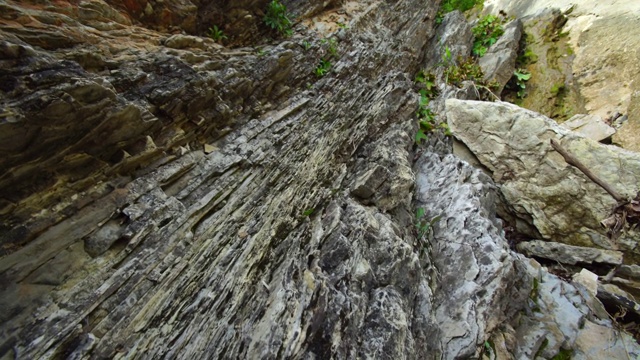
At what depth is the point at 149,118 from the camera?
405 centimetres

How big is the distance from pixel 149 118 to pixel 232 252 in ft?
7.18

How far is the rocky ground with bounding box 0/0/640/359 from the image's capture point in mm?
3045

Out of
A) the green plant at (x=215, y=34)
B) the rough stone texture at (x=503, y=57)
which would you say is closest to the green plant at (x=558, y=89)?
the rough stone texture at (x=503, y=57)

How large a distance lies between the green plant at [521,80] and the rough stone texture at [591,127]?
87.6 inches

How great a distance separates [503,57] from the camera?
38.9 feet

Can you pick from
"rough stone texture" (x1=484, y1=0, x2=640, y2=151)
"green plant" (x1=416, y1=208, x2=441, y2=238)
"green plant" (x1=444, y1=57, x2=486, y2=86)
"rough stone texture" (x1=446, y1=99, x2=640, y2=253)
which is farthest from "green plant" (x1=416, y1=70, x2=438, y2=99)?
"green plant" (x1=416, y1=208, x2=441, y2=238)

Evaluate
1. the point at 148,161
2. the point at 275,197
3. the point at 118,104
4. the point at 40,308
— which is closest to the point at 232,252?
the point at 275,197

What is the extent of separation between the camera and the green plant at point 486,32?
1268 centimetres

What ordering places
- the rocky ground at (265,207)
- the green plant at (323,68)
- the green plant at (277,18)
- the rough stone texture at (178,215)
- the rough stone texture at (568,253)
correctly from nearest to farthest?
1. the rough stone texture at (178,215)
2. the rocky ground at (265,207)
3. the green plant at (277,18)
4. the rough stone texture at (568,253)
5. the green plant at (323,68)

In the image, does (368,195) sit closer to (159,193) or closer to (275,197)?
(275,197)

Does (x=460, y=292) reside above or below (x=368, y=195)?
below

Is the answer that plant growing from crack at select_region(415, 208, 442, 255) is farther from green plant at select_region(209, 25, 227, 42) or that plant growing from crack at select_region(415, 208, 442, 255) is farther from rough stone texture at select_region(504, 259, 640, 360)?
green plant at select_region(209, 25, 227, 42)

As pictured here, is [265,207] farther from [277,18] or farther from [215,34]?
[277,18]

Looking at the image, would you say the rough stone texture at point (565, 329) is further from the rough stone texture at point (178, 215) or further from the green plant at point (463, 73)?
the green plant at point (463, 73)
